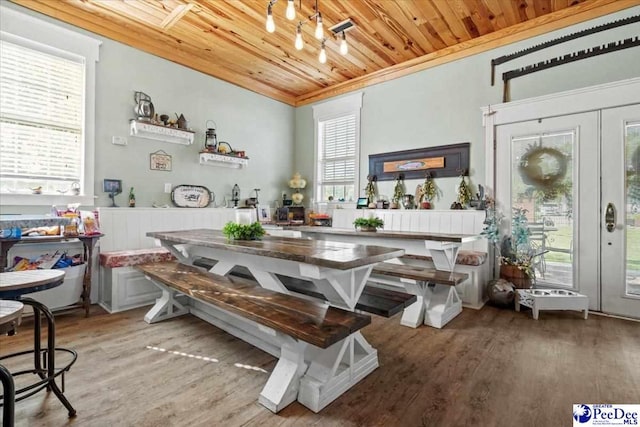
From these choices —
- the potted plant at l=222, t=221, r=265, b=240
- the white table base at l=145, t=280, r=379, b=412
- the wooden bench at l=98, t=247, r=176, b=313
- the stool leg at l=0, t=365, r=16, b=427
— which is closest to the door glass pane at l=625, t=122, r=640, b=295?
the white table base at l=145, t=280, r=379, b=412

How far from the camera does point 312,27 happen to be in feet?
11.6

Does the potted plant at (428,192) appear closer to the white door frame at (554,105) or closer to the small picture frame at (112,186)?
the white door frame at (554,105)

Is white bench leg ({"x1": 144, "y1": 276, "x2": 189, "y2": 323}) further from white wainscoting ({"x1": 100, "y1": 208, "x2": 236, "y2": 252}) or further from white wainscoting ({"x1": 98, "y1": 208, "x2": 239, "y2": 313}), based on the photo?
white wainscoting ({"x1": 100, "y1": 208, "x2": 236, "y2": 252})

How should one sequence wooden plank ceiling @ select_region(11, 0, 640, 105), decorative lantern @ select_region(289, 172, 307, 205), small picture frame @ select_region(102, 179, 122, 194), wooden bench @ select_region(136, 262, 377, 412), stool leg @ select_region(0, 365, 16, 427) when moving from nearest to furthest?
stool leg @ select_region(0, 365, 16, 427)
wooden bench @ select_region(136, 262, 377, 412)
wooden plank ceiling @ select_region(11, 0, 640, 105)
small picture frame @ select_region(102, 179, 122, 194)
decorative lantern @ select_region(289, 172, 307, 205)

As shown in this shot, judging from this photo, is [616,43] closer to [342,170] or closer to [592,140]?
[592,140]

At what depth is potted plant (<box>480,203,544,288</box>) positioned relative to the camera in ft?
10.9

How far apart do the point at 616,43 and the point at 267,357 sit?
4.34 meters

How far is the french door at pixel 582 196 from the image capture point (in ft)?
9.82

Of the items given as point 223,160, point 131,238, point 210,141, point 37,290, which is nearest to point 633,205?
point 37,290

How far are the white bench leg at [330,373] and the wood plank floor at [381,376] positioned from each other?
0.05 meters

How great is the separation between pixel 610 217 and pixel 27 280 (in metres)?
4.56

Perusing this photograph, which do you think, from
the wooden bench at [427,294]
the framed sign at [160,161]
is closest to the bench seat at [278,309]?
the wooden bench at [427,294]

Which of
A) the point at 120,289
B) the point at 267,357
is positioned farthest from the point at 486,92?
the point at 120,289

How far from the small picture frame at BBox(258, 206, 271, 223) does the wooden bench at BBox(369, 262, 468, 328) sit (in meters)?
2.62
